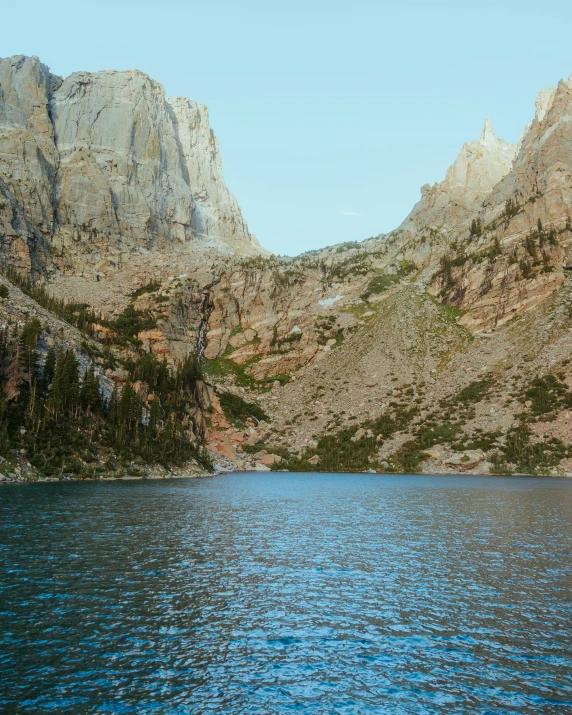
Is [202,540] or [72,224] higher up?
[72,224]

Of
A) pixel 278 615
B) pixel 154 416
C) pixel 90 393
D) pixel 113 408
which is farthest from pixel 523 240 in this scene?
pixel 278 615

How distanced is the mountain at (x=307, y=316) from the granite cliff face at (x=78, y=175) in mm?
715

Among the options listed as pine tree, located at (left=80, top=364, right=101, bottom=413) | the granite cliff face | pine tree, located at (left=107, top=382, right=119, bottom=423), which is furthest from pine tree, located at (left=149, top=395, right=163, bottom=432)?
the granite cliff face

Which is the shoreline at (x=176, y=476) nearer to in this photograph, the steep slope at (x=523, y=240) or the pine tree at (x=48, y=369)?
the pine tree at (x=48, y=369)

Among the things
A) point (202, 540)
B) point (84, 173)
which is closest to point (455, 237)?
point (84, 173)

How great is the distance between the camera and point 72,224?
17038 cm

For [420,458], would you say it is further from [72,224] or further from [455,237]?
[72,224]

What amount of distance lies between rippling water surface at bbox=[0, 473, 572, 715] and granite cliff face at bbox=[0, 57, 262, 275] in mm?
132979

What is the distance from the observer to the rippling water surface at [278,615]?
13109mm

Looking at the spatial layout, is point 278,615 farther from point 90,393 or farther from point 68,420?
point 90,393

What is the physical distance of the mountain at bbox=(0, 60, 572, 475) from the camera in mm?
103750

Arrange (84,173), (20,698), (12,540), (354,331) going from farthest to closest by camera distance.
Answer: (84,173), (354,331), (12,540), (20,698)

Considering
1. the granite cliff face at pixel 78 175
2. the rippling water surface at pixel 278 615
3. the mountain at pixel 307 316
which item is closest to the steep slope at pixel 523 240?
the mountain at pixel 307 316

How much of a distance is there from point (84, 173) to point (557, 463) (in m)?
162
